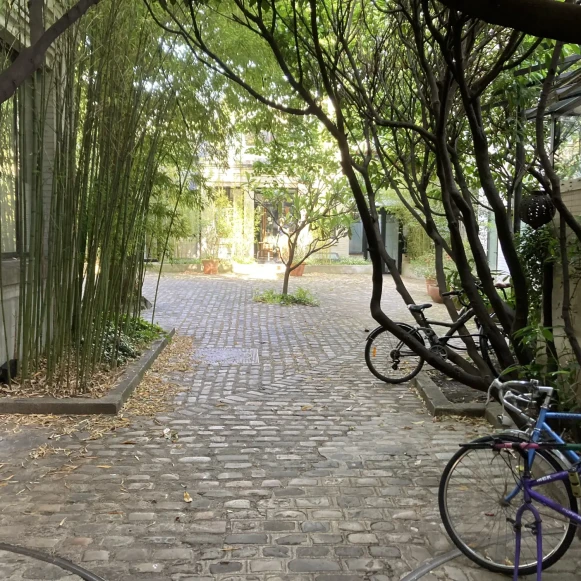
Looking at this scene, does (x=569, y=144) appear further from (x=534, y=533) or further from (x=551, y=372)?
(x=534, y=533)

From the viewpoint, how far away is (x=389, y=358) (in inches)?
263

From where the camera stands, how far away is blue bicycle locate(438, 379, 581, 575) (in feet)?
8.49

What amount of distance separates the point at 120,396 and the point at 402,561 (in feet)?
9.88

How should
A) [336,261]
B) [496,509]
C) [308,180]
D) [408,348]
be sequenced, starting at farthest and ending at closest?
[336,261], [308,180], [408,348], [496,509]

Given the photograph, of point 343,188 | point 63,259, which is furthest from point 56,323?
point 343,188

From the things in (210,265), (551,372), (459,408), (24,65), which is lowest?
(459,408)

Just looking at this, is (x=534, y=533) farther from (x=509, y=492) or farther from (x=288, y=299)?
(x=288, y=299)

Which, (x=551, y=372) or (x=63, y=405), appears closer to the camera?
(x=551, y=372)

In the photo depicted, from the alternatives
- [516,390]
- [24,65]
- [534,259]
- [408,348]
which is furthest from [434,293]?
[24,65]

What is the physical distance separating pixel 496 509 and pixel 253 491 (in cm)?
145

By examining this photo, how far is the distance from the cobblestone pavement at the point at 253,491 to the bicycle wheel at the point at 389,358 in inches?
9.4

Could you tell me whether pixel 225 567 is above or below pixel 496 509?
below

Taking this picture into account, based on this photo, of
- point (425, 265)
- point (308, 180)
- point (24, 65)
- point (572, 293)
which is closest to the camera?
point (24, 65)

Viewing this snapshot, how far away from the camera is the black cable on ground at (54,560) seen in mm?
2604
